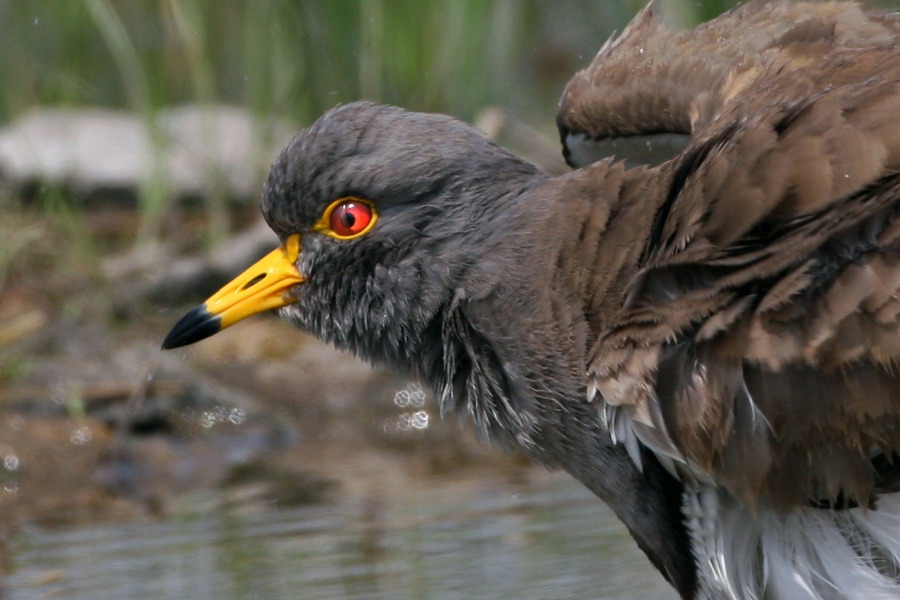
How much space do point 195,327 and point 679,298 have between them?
160 centimetres

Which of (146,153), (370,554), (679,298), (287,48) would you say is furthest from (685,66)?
(146,153)

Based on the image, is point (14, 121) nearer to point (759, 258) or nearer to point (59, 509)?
point (59, 509)

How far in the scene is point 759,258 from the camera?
4105mm

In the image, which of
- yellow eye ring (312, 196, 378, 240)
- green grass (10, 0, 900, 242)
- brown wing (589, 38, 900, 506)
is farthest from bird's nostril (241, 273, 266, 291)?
green grass (10, 0, 900, 242)

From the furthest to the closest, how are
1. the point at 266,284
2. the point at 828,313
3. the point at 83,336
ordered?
the point at 83,336 → the point at 266,284 → the point at 828,313

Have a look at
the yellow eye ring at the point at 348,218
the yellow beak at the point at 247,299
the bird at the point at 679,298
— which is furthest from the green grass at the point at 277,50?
the yellow eye ring at the point at 348,218

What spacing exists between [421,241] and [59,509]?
9.70 ft

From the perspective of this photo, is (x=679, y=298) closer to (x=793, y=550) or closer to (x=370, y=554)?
(x=793, y=550)

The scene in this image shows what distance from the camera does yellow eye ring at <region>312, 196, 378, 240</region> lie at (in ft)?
16.1

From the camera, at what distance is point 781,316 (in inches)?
158

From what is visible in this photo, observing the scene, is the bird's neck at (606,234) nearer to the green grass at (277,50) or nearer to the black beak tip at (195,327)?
the black beak tip at (195,327)

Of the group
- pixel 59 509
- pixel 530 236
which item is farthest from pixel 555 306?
pixel 59 509

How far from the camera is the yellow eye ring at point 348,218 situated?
4902mm

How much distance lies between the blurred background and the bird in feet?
2.90
